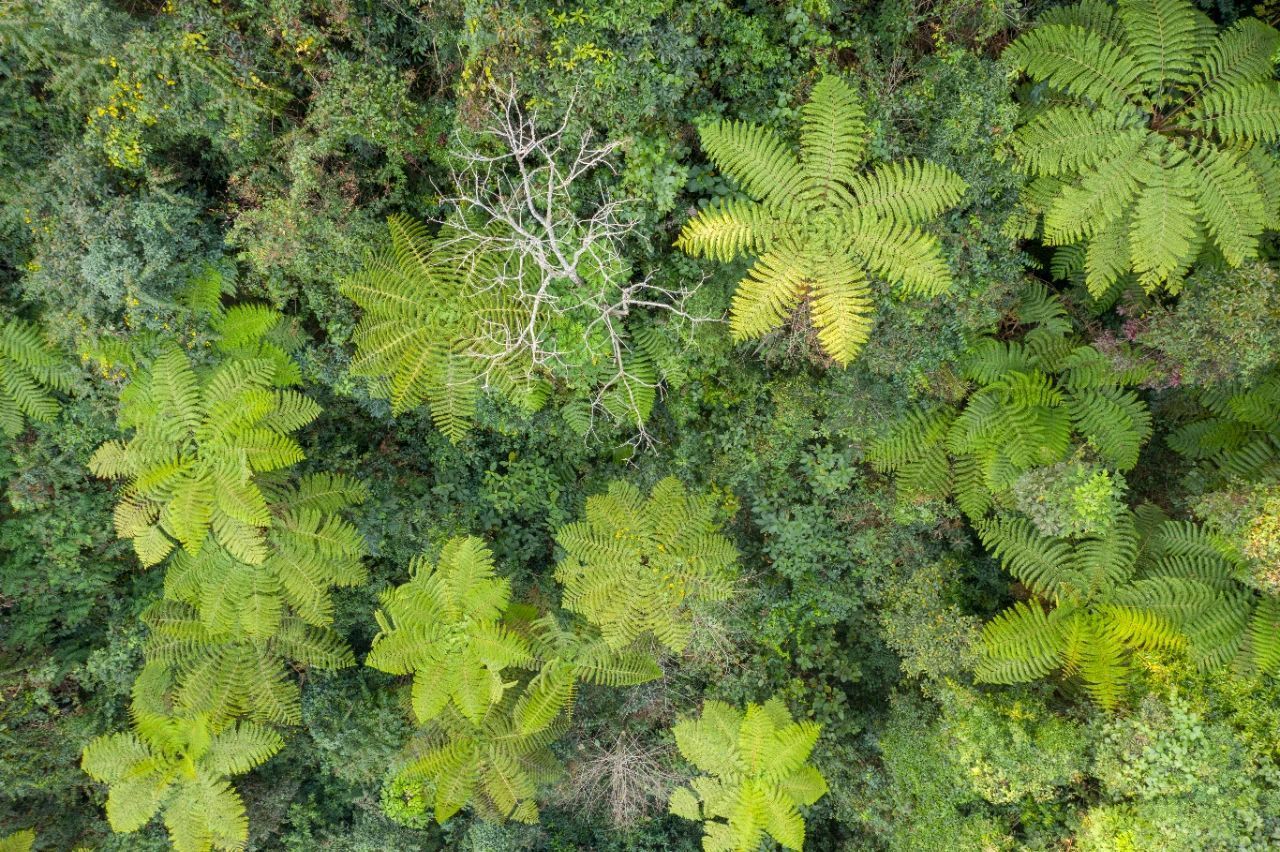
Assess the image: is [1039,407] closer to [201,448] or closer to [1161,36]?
[1161,36]

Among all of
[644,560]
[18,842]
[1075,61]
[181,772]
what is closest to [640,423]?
[644,560]

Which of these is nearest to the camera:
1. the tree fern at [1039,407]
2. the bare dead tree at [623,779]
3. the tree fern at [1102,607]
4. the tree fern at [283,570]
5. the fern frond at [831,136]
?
the fern frond at [831,136]

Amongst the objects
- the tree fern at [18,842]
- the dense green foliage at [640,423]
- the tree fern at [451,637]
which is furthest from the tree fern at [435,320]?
the tree fern at [18,842]

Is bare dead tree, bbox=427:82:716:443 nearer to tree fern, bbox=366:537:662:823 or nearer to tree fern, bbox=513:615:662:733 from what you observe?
tree fern, bbox=366:537:662:823

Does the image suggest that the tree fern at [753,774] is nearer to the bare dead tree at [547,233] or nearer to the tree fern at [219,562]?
the bare dead tree at [547,233]

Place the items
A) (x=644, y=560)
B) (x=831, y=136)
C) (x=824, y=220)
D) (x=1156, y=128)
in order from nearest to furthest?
(x=831, y=136), (x=824, y=220), (x=1156, y=128), (x=644, y=560)

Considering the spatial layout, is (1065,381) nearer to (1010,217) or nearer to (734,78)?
(1010,217)

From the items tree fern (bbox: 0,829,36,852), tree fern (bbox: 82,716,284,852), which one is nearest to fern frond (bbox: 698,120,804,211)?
tree fern (bbox: 82,716,284,852)
